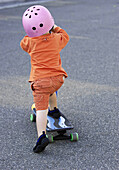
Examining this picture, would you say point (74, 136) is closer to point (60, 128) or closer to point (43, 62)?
point (60, 128)

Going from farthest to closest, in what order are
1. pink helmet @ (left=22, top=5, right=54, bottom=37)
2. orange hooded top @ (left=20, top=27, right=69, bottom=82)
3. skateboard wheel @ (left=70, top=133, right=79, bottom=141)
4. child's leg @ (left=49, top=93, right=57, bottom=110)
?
child's leg @ (left=49, top=93, right=57, bottom=110)
skateboard wheel @ (left=70, top=133, right=79, bottom=141)
orange hooded top @ (left=20, top=27, right=69, bottom=82)
pink helmet @ (left=22, top=5, right=54, bottom=37)

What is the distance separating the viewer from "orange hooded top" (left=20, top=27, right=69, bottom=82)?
109 inches

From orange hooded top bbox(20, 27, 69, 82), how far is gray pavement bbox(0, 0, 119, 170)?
0.67 metres

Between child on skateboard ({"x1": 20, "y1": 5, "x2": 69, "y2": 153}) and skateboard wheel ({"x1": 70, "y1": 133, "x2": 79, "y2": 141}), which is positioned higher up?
child on skateboard ({"x1": 20, "y1": 5, "x2": 69, "y2": 153})

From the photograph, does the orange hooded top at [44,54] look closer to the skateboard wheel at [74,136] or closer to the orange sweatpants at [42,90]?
the orange sweatpants at [42,90]

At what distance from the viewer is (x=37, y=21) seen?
2.66 metres

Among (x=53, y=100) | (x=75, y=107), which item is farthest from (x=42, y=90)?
(x=75, y=107)

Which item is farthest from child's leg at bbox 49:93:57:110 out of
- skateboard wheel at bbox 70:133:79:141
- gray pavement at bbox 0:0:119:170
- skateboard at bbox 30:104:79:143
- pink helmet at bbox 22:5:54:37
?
pink helmet at bbox 22:5:54:37

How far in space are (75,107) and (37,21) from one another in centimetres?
141

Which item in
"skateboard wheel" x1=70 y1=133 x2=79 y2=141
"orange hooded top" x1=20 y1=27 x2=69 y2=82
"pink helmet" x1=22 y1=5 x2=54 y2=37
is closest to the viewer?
"pink helmet" x1=22 y1=5 x2=54 y2=37

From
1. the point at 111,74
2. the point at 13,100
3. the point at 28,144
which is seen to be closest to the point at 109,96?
the point at 111,74

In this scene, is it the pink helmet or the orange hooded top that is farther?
the orange hooded top

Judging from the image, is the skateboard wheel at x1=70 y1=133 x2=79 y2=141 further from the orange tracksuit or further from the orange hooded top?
the orange hooded top

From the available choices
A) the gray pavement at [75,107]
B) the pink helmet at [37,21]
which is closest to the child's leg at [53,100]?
the gray pavement at [75,107]
